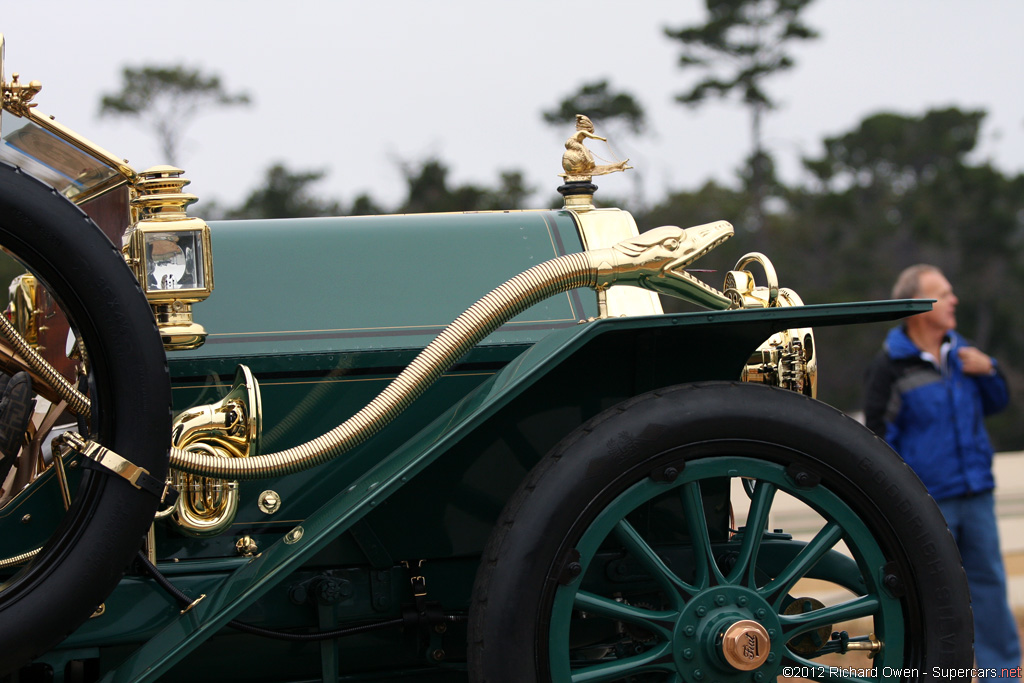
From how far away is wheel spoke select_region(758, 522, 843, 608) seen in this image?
2008 mm

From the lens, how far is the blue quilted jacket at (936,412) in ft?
12.5

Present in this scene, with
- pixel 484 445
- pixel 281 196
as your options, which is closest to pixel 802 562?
pixel 484 445

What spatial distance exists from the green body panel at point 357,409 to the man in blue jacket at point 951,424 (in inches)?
63.5

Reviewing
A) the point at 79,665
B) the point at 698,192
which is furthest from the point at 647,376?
the point at 698,192

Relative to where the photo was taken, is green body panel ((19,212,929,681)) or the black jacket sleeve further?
the black jacket sleeve

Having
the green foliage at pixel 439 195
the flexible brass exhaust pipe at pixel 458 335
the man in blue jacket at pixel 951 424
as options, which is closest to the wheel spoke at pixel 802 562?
the flexible brass exhaust pipe at pixel 458 335

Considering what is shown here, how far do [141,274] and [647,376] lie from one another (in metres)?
1.20

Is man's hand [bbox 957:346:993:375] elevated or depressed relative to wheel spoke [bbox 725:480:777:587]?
elevated

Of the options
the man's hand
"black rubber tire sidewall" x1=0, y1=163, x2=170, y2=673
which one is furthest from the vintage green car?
the man's hand

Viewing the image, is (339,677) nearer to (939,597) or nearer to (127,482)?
(127,482)

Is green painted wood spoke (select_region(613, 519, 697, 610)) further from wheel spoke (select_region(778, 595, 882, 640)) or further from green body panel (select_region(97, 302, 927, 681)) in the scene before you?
green body panel (select_region(97, 302, 927, 681))

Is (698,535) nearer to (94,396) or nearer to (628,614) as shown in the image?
→ (628,614)

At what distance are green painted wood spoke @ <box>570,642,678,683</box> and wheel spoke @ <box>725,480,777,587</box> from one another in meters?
0.20

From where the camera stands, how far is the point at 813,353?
8.59ft
